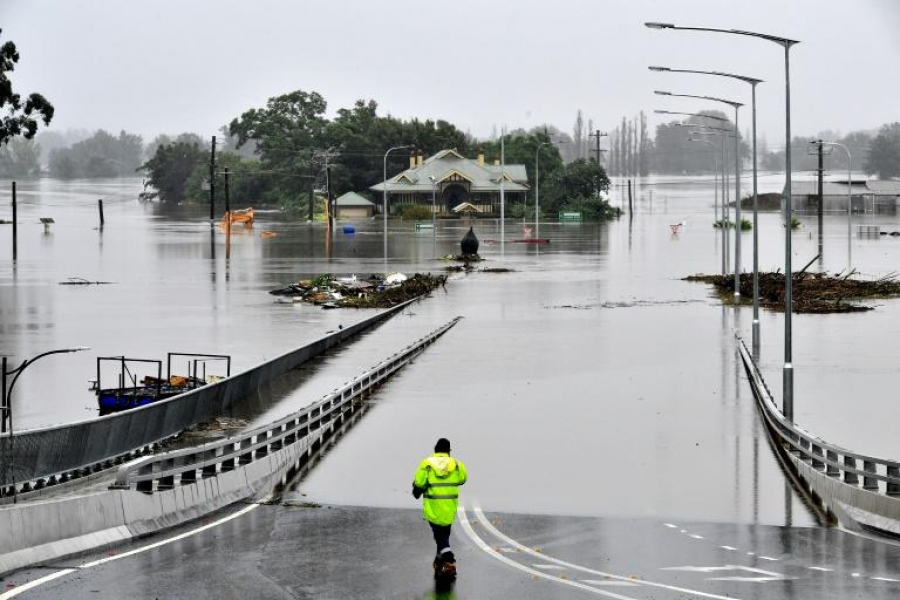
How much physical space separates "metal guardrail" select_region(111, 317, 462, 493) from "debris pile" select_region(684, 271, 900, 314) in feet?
105

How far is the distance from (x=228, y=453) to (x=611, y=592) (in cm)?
929

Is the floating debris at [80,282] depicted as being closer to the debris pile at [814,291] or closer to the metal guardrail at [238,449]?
the debris pile at [814,291]

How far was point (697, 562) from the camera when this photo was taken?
20.4 metres

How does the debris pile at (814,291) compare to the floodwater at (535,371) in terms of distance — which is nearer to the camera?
the floodwater at (535,371)

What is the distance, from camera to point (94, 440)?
91.1ft

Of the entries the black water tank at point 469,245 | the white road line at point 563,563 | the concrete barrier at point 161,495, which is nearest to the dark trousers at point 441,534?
the white road line at point 563,563

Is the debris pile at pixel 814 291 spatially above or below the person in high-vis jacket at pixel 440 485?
above

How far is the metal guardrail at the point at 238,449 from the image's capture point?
22.0 metres

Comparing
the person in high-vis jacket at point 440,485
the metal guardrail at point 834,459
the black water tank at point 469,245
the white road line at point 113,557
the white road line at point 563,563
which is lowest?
the white road line at point 563,563

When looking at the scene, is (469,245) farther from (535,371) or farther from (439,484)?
(439,484)

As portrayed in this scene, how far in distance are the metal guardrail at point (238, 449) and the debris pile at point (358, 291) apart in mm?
29468

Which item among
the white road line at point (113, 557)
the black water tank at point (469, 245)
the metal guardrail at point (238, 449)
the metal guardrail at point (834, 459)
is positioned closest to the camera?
the white road line at point (113, 557)

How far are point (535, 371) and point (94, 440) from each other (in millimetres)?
19114

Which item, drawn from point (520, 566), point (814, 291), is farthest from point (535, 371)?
point (814, 291)
